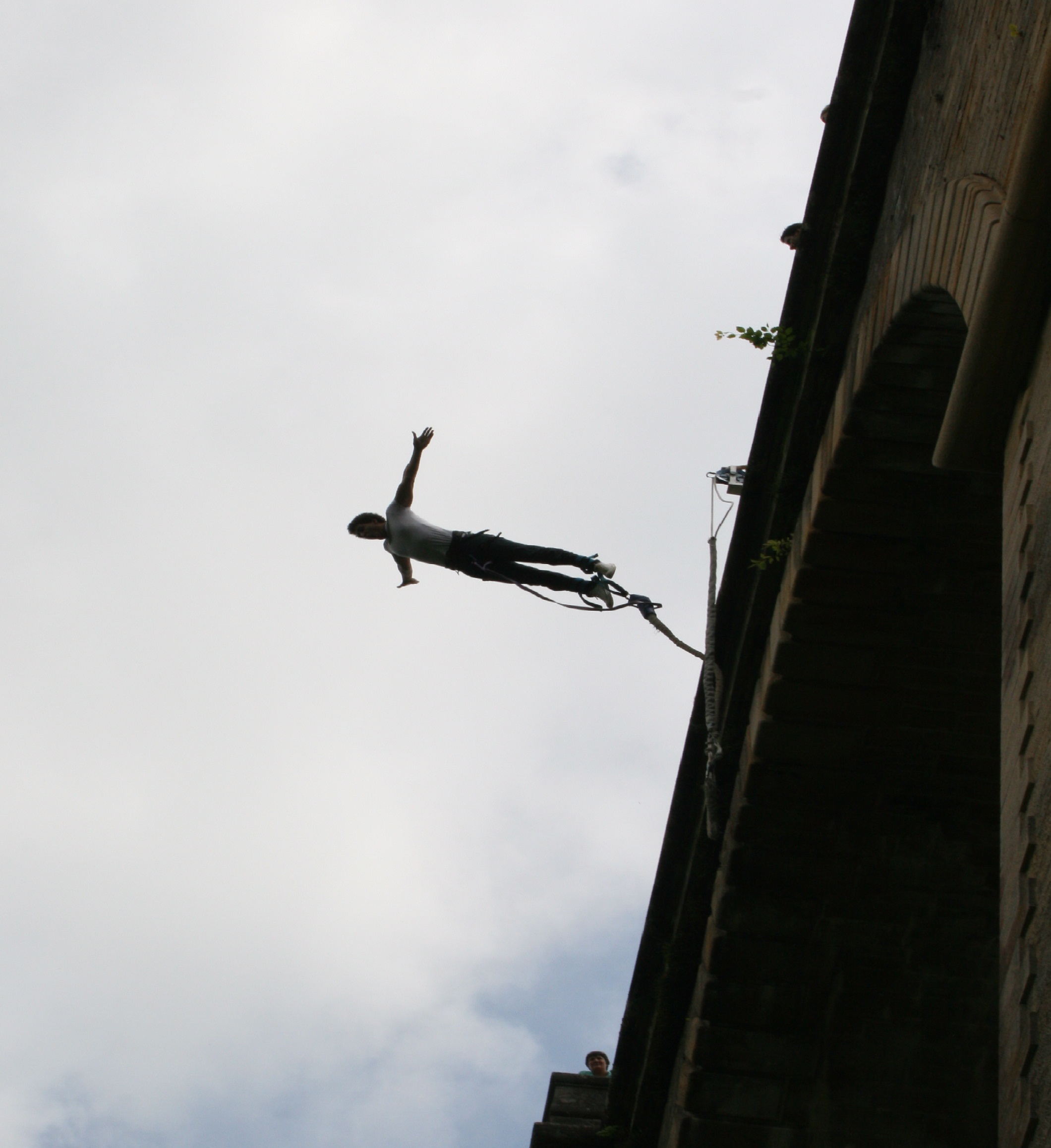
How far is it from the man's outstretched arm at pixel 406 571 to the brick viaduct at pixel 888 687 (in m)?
2.14

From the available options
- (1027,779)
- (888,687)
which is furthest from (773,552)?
(1027,779)

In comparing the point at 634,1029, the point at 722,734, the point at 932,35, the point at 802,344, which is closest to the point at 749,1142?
the point at 634,1029

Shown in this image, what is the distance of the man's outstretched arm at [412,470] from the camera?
7656 millimetres

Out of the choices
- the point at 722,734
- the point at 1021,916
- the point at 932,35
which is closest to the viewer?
the point at 1021,916

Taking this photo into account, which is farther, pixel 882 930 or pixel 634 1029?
pixel 634 1029

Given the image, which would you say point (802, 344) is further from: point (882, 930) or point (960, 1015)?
point (960, 1015)

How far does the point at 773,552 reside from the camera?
239 inches

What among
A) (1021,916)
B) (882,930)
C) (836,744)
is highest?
(836,744)

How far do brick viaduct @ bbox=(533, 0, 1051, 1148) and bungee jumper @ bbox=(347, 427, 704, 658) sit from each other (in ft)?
3.05

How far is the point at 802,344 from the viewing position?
226 inches

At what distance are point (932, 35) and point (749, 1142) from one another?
17.4 feet

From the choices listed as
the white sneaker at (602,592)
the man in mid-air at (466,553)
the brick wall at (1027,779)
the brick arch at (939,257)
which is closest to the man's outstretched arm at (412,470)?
the man in mid-air at (466,553)

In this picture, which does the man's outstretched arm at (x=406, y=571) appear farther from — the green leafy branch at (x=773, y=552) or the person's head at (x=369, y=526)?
the green leafy branch at (x=773, y=552)

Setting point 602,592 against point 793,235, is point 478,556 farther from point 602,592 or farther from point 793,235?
point 793,235
